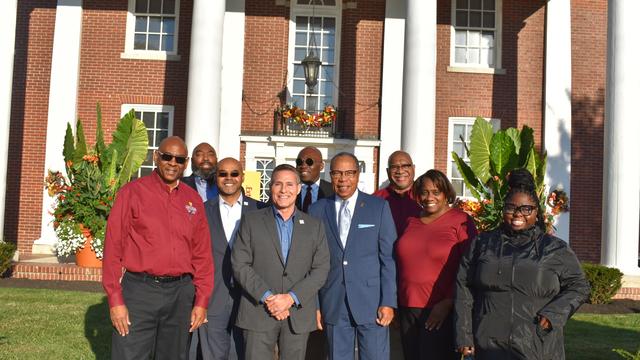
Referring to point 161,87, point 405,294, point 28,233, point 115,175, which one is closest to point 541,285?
point 405,294

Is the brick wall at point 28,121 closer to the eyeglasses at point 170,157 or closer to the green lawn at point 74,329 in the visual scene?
the green lawn at point 74,329

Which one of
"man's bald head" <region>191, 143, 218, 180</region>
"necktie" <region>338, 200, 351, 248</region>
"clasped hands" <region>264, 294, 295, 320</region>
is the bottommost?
"clasped hands" <region>264, 294, 295, 320</region>

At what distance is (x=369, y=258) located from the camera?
5.25 metres

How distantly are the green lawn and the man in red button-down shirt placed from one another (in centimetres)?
254

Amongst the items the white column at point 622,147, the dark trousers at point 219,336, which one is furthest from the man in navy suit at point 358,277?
the white column at point 622,147

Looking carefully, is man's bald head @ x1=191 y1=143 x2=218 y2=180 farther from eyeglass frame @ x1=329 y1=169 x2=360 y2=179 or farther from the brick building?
the brick building

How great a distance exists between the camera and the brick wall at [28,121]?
16266 millimetres

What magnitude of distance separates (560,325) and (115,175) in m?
10.6

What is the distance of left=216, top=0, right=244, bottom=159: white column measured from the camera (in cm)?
1603

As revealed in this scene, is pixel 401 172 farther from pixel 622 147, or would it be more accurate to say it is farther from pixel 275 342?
pixel 622 147

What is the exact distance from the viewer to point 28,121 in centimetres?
Result: 1638

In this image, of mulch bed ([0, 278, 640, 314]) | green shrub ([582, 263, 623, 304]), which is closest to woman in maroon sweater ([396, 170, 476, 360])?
mulch bed ([0, 278, 640, 314])

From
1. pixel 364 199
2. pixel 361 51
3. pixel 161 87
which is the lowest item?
pixel 364 199

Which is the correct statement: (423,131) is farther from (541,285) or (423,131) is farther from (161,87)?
(541,285)
